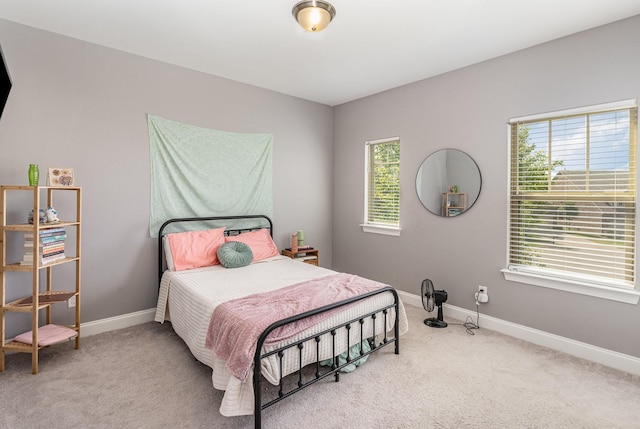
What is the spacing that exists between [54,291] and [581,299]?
4.55 m

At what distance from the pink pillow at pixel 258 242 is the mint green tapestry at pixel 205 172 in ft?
1.17

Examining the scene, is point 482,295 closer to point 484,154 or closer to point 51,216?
point 484,154

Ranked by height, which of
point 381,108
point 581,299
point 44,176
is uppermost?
point 381,108

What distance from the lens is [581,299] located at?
2701 millimetres

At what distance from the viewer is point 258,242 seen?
12.4ft

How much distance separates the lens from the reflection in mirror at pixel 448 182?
133 inches

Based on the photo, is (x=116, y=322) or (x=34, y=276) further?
(x=116, y=322)

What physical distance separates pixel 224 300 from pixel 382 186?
2753 mm

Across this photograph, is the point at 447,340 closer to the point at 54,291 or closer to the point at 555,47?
the point at 555,47

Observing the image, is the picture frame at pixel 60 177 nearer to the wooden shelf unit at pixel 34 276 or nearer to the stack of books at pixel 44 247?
the wooden shelf unit at pixel 34 276

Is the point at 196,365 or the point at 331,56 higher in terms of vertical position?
the point at 331,56

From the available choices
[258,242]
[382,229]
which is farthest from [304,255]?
[382,229]

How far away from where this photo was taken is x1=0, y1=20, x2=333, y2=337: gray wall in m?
2.69

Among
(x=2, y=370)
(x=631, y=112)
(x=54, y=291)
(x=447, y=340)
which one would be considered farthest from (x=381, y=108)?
(x=2, y=370)
